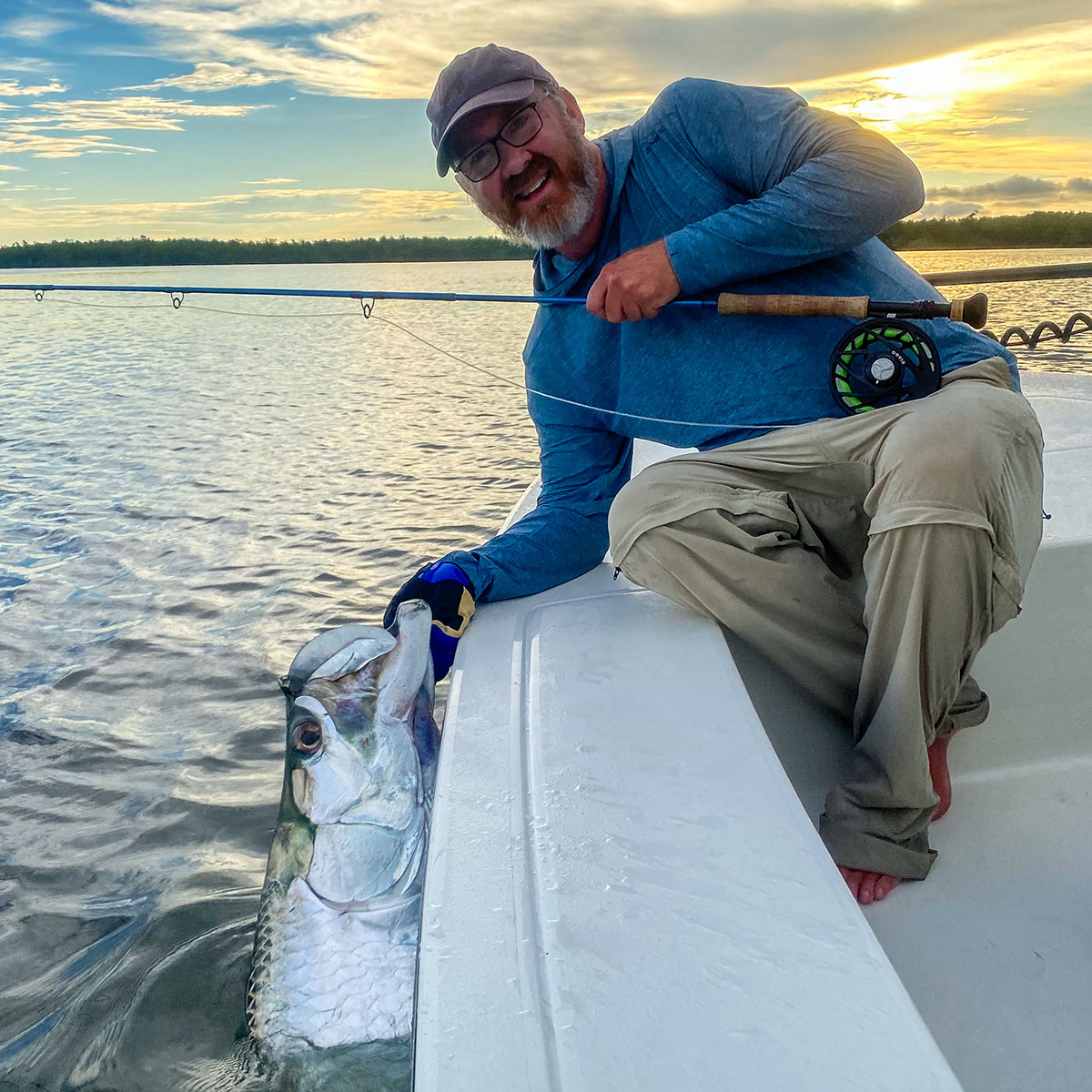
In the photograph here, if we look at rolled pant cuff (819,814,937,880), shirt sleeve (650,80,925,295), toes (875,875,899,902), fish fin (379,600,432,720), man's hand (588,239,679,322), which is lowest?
toes (875,875,899,902)

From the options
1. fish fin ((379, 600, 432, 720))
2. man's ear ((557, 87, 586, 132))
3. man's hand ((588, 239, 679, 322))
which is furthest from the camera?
man's ear ((557, 87, 586, 132))

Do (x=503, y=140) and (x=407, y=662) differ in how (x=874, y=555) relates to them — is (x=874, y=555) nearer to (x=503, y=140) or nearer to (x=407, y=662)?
(x=407, y=662)

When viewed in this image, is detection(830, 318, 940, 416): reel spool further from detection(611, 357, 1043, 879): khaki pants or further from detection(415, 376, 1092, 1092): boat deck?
detection(415, 376, 1092, 1092): boat deck

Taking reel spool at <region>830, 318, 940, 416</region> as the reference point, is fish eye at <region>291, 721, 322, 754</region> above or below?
below

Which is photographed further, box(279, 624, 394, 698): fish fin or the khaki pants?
box(279, 624, 394, 698): fish fin

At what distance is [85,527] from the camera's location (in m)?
6.28

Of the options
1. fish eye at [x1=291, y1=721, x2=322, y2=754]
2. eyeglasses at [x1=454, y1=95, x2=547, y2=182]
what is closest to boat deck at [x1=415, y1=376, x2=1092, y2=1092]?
fish eye at [x1=291, y1=721, x2=322, y2=754]

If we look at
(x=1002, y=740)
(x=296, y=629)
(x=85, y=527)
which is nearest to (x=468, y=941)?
(x=1002, y=740)

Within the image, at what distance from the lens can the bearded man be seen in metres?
1.56

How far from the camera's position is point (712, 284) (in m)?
2.03

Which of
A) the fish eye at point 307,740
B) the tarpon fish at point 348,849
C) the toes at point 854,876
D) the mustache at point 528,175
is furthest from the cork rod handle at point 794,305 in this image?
the fish eye at point 307,740

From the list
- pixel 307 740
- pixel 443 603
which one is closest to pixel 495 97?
pixel 443 603

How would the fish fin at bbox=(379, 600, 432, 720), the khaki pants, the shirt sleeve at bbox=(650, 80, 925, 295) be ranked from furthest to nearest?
the shirt sleeve at bbox=(650, 80, 925, 295) → the fish fin at bbox=(379, 600, 432, 720) → the khaki pants

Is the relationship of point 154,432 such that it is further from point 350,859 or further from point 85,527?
point 350,859
